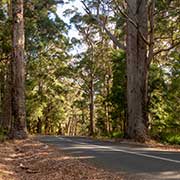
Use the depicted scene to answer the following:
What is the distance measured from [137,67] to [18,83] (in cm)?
623

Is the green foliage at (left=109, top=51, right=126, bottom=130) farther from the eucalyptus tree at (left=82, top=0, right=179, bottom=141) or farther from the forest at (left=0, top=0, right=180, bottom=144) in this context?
the eucalyptus tree at (left=82, top=0, right=179, bottom=141)

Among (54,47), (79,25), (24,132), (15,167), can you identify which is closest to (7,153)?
(15,167)

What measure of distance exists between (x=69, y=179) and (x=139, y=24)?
597 inches

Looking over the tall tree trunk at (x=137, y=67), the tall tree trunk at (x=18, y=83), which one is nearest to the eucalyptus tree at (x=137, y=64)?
the tall tree trunk at (x=137, y=67)

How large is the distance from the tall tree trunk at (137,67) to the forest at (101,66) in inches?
2.0

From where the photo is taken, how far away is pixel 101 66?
49156 millimetres

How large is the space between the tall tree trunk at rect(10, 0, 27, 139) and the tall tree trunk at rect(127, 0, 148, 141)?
5.55 metres

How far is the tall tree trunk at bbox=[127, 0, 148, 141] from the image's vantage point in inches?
904

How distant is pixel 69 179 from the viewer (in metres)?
9.56

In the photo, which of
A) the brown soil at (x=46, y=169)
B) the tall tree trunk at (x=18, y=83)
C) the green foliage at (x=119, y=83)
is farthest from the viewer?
the green foliage at (x=119, y=83)

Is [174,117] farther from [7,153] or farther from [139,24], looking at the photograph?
[7,153]

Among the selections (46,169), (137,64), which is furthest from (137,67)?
(46,169)

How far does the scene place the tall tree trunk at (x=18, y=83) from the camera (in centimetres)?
2283

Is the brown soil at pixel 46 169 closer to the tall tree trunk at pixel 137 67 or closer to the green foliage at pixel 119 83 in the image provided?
the tall tree trunk at pixel 137 67
